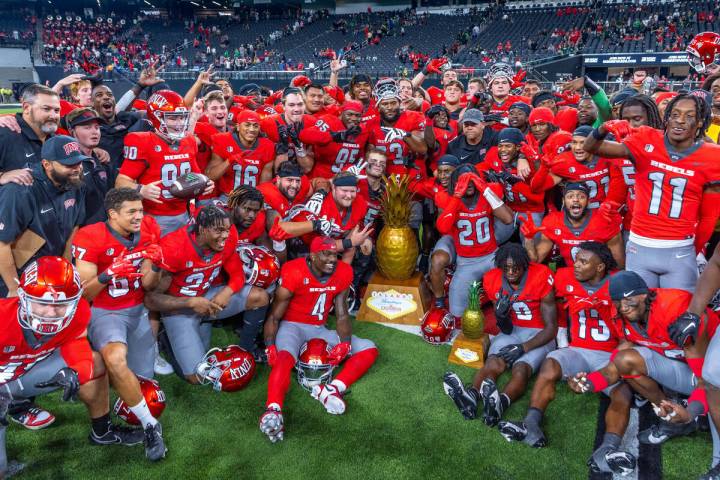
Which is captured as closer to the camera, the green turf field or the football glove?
the football glove

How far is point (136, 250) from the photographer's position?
3.44m

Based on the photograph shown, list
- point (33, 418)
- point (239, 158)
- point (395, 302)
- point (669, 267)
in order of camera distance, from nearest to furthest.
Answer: point (33, 418)
point (669, 267)
point (395, 302)
point (239, 158)

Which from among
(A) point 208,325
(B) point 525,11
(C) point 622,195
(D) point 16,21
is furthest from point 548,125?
(D) point 16,21

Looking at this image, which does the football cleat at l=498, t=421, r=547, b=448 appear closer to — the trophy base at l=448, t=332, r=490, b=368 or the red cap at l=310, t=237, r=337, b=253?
the trophy base at l=448, t=332, r=490, b=368

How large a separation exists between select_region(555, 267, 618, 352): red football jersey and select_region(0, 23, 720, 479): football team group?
2 centimetres

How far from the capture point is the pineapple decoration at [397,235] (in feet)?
17.0

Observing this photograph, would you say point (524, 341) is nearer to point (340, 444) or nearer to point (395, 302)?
point (395, 302)

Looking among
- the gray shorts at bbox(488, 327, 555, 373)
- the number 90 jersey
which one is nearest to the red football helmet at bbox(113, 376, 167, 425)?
the number 90 jersey

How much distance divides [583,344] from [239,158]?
3.59 metres

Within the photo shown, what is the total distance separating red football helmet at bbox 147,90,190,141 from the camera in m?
4.79

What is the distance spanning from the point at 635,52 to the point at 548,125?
21.8 metres

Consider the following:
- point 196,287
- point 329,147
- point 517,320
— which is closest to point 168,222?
point 196,287

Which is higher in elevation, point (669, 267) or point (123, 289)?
point (669, 267)

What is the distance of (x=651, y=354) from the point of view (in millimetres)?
3525
